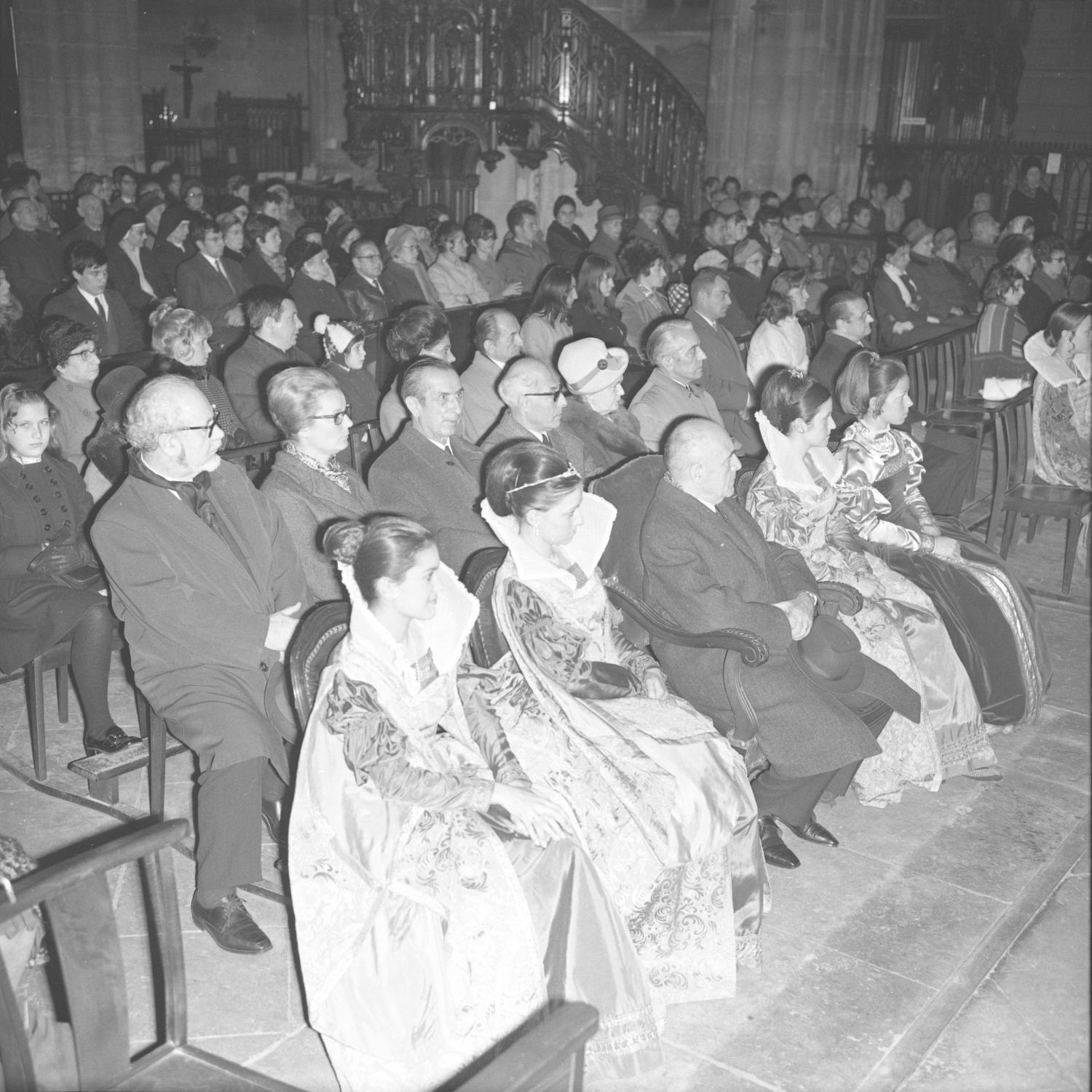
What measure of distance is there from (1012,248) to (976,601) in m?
5.31

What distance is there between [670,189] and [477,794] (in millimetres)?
11447

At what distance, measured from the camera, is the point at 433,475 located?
162 inches

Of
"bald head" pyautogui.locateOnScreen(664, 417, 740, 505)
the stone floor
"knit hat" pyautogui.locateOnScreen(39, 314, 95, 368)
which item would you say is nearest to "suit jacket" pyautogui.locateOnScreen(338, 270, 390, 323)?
"knit hat" pyautogui.locateOnScreen(39, 314, 95, 368)

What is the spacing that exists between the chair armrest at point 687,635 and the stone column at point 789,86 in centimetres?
1110

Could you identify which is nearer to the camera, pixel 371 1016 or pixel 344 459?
pixel 371 1016

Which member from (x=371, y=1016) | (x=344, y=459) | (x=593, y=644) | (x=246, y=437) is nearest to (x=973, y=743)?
(x=593, y=644)

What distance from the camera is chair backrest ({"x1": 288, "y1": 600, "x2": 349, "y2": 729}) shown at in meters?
2.80

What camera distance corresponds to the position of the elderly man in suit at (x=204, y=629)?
310cm

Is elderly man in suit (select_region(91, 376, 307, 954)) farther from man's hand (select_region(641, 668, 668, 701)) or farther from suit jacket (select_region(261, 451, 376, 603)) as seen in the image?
man's hand (select_region(641, 668, 668, 701))

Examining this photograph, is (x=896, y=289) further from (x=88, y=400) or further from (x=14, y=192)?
(x=14, y=192)

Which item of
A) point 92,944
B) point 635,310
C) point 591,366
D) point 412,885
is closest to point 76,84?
Result: point 635,310

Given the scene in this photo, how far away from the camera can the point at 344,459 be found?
17.1 feet

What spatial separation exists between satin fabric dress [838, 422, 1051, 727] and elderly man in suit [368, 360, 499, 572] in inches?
50.6

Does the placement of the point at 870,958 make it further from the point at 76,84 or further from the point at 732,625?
the point at 76,84
